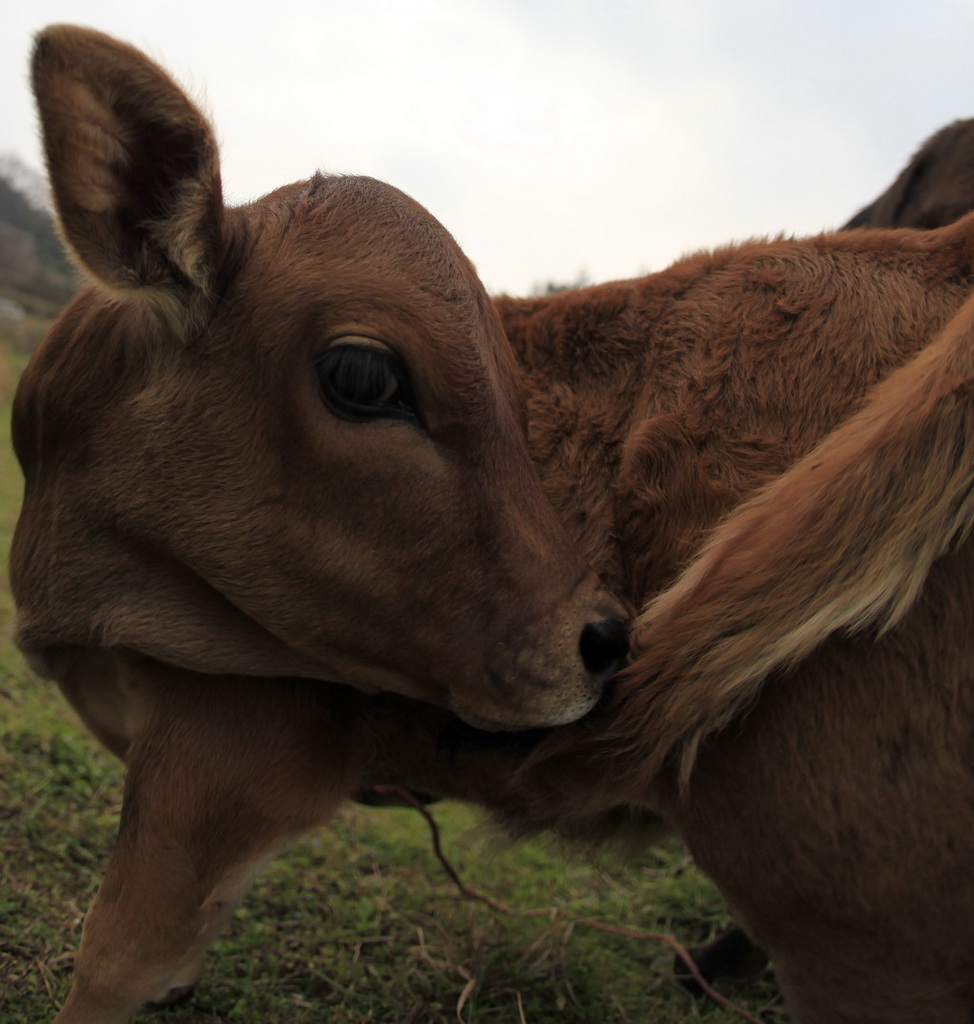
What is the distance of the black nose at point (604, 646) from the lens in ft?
6.48

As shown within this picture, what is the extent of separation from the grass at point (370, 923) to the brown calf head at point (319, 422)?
2.66ft

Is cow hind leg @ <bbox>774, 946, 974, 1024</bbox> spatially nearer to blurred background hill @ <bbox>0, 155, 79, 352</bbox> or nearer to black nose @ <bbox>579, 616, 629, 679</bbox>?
black nose @ <bbox>579, 616, 629, 679</bbox>

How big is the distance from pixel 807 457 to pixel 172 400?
4.34 ft

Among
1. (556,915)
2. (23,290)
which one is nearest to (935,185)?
(556,915)

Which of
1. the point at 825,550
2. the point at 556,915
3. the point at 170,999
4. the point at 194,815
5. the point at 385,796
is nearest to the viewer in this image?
the point at 825,550

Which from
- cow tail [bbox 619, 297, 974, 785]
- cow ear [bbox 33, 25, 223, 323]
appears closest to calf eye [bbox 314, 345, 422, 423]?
cow ear [bbox 33, 25, 223, 323]

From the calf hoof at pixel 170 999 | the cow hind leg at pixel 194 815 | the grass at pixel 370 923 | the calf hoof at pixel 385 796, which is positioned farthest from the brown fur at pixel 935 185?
the calf hoof at pixel 170 999

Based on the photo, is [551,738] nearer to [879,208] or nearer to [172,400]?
[172,400]

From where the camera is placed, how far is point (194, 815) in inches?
85.4

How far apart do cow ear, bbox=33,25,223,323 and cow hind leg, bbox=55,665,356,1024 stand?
917 millimetres

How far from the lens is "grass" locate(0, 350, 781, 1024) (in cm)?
279

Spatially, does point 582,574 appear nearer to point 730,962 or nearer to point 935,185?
point 730,962

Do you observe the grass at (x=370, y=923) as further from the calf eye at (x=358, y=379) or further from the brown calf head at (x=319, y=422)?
the calf eye at (x=358, y=379)

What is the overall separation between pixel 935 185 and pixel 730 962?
9.67ft
